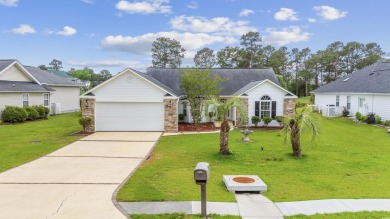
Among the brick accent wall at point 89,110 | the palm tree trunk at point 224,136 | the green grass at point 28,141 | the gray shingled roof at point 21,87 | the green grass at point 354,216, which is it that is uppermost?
the gray shingled roof at point 21,87

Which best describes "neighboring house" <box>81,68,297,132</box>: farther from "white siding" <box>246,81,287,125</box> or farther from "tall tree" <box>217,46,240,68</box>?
"tall tree" <box>217,46,240,68</box>

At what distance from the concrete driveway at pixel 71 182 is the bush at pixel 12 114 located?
39.6 ft

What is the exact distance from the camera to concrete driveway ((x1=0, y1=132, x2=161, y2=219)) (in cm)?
664

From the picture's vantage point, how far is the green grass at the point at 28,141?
12.1 m

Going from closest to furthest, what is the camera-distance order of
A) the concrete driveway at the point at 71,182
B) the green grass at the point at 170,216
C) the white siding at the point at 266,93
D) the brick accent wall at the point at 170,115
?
the green grass at the point at 170,216, the concrete driveway at the point at 71,182, the brick accent wall at the point at 170,115, the white siding at the point at 266,93

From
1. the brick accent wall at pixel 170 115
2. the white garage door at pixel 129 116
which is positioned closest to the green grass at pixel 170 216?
the brick accent wall at pixel 170 115

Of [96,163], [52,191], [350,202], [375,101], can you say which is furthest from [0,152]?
[375,101]

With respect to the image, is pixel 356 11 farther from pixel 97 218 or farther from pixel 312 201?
pixel 97 218

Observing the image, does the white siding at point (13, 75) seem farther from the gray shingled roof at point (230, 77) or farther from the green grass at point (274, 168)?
the green grass at point (274, 168)

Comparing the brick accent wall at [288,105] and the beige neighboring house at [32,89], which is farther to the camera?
the beige neighboring house at [32,89]

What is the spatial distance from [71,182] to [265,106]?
1657 centimetres

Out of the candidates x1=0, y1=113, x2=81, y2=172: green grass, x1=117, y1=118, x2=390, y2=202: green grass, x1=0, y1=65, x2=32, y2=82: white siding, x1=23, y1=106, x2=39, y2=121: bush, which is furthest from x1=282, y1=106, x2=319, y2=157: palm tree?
x1=0, y1=65, x2=32, y2=82: white siding

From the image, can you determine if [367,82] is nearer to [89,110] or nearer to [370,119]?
[370,119]

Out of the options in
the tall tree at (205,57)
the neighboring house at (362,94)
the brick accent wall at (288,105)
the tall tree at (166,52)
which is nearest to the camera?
the brick accent wall at (288,105)
